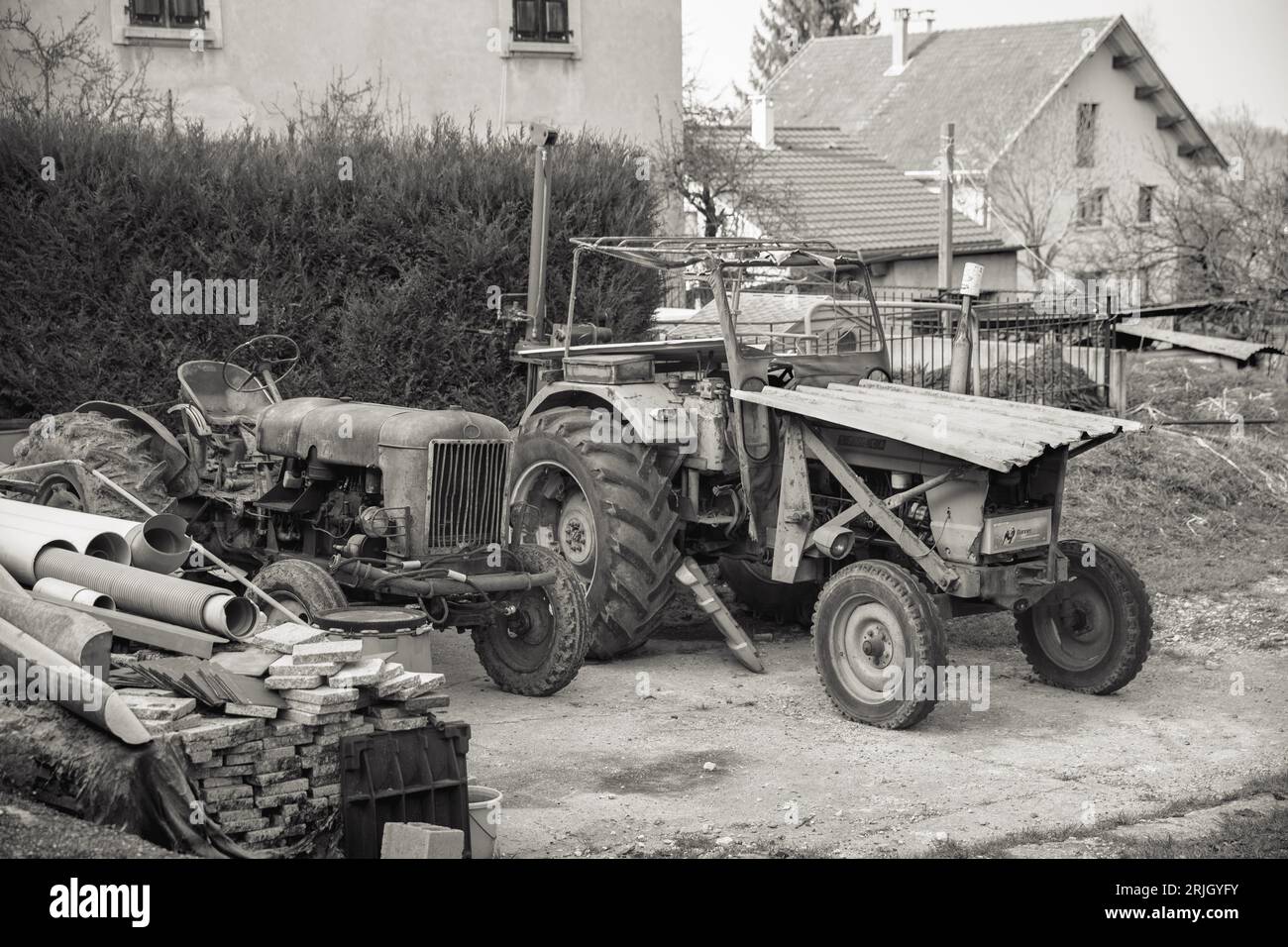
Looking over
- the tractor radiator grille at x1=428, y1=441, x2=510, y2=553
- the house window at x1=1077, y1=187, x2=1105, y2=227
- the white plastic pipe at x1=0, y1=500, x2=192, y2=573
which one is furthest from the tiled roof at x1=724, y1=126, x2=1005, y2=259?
the white plastic pipe at x1=0, y1=500, x2=192, y2=573

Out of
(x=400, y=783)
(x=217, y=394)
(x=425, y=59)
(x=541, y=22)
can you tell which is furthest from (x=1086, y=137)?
(x=400, y=783)

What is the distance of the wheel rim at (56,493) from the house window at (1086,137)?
2644 centimetres

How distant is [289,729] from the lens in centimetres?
571

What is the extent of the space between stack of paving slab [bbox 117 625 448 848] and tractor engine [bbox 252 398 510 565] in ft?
6.93

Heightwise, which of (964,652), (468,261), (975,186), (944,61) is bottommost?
(964,652)

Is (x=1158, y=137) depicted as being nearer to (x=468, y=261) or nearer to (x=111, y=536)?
(x=468, y=261)

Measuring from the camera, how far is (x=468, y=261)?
11.9 metres

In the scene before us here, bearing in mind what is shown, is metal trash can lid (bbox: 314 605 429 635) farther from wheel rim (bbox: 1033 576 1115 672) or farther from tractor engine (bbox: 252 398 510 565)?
wheel rim (bbox: 1033 576 1115 672)

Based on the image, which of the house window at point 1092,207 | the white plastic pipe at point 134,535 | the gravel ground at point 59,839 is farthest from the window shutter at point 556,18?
the house window at point 1092,207

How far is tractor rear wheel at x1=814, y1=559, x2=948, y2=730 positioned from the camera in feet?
25.0

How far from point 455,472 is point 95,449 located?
239 centimetres

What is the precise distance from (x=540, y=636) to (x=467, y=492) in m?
0.88

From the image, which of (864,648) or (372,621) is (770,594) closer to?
(864,648)
